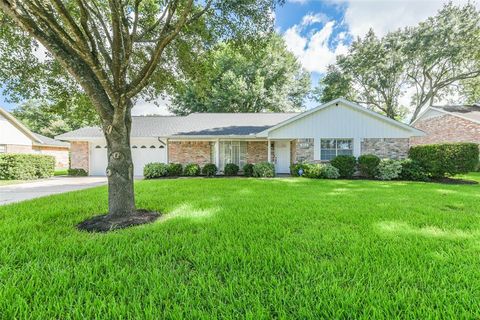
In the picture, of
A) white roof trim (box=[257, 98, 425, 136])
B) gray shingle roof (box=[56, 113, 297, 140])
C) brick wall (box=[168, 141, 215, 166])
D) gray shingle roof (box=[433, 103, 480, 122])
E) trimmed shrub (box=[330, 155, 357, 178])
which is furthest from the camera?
gray shingle roof (box=[433, 103, 480, 122])

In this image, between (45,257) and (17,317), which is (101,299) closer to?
(17,317)

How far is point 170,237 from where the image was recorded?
10.8ft

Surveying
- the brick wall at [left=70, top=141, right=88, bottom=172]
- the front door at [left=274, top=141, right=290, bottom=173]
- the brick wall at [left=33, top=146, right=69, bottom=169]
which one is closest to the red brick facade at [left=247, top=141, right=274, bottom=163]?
the front door at [left=274, top=141, right=290, bottom=173]

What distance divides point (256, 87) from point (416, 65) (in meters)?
16.0

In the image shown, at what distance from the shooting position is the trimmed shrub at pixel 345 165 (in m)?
11.9

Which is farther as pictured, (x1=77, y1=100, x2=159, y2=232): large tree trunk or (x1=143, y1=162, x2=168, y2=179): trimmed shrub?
(x1=143, y1=162, x2=168, y2=179): trimmed shrub

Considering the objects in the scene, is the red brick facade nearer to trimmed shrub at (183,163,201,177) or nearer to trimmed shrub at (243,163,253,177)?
trimmed shrub at (243,163,253,177)

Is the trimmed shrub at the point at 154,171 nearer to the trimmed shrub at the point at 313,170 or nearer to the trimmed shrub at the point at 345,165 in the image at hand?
the trimmed shrub at the point at 313,170

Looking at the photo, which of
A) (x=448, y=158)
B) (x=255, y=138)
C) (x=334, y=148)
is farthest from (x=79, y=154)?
(x=448, y=158)

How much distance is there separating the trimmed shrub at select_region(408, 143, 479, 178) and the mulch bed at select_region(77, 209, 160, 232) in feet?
43.0

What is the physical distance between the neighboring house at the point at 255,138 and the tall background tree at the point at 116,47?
23.3 feet

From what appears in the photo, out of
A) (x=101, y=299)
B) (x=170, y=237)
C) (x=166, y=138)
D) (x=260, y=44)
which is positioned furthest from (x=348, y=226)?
(x=166, y=138)

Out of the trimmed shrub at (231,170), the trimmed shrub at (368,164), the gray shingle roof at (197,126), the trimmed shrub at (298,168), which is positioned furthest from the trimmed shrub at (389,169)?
the trimmed shrub at (231,170)

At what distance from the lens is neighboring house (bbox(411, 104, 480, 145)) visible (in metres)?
15.7
